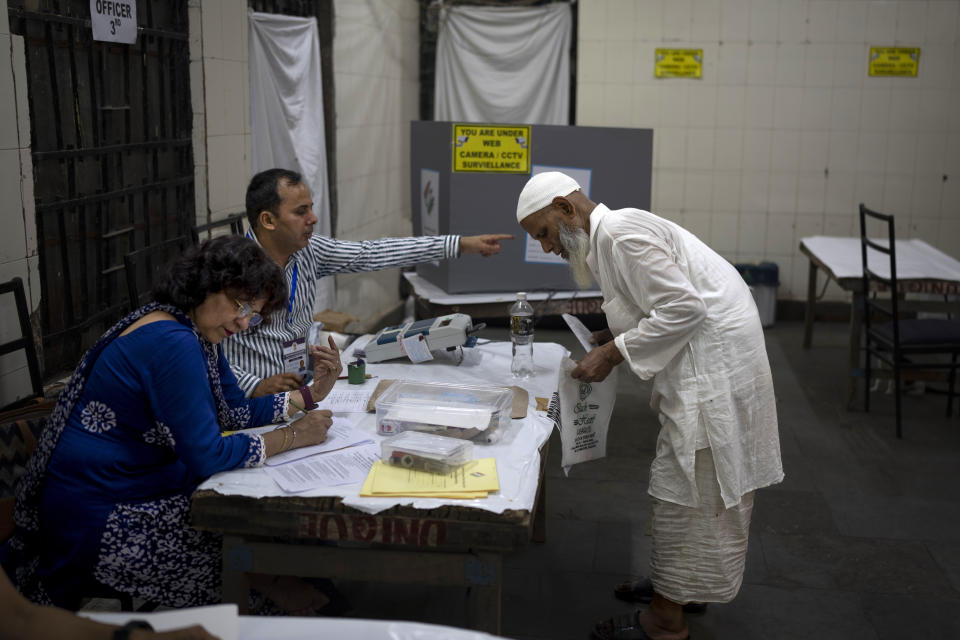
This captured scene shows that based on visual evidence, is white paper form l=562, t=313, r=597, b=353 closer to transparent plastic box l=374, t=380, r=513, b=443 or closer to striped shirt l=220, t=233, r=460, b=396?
transparent plastic box l=374, t=380, r=513, b=443

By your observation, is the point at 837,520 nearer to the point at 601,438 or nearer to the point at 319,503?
the point at 601,438

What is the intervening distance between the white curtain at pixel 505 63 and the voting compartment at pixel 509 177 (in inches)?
118

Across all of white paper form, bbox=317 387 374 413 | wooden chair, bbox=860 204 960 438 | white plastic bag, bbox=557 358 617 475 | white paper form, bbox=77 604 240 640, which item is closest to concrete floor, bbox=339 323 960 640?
wooden chair, bbox=860 204 960 438

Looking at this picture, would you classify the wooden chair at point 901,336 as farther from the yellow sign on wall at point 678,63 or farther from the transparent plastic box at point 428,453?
the transparent plastic box at point 428,453

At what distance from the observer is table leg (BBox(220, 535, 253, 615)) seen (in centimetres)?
223

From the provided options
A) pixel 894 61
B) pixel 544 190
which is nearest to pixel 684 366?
pixel 544 190

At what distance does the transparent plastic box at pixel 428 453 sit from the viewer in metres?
2.24

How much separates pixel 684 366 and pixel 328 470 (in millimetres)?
1076

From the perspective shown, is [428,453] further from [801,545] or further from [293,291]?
[801,545]

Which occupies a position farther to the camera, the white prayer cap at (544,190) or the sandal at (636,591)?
the sandal at (636,591)

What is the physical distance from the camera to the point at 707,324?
2695 mm

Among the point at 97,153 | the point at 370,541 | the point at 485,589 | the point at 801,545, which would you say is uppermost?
the point at 97,153

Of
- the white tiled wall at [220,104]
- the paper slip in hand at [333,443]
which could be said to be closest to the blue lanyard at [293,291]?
the paper slip in hand at [333,443]

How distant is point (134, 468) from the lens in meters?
2.26
